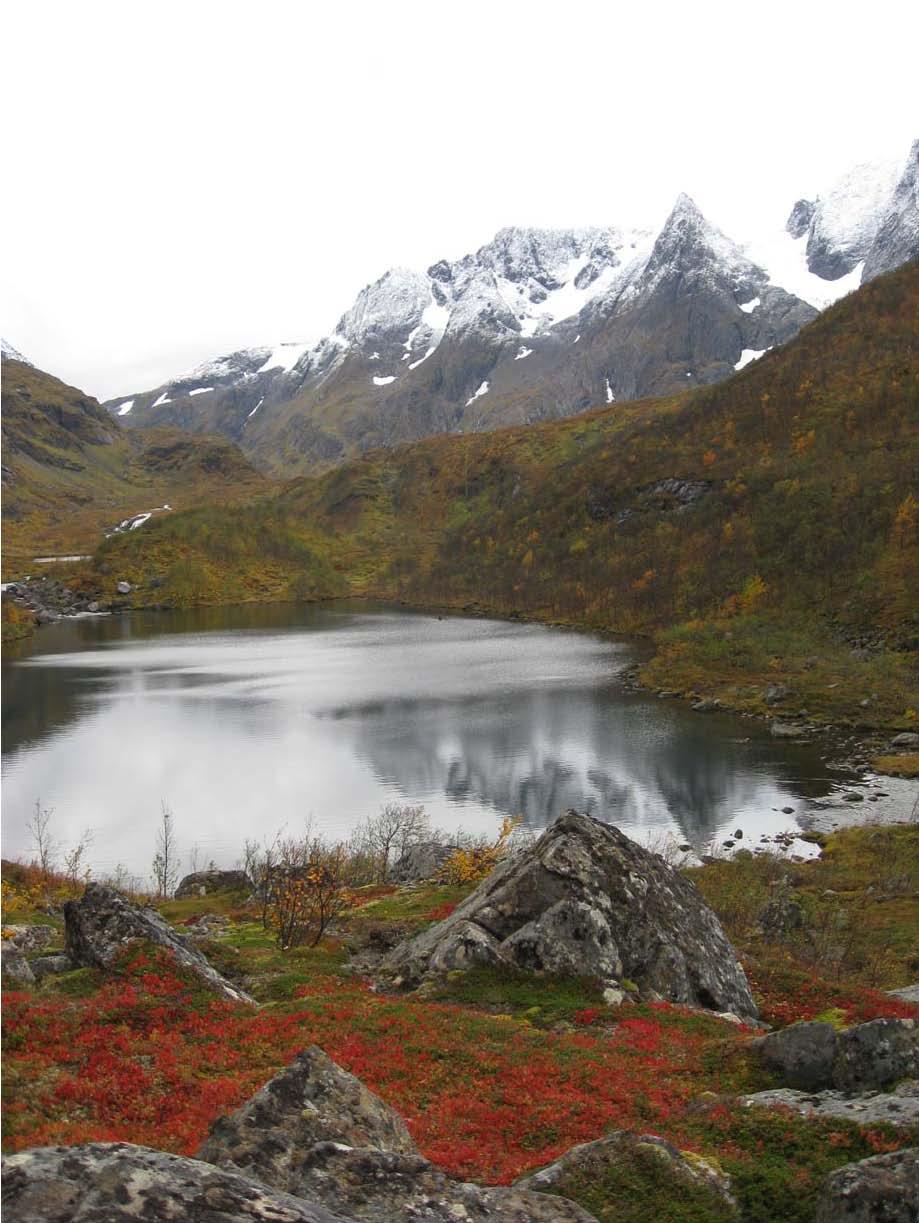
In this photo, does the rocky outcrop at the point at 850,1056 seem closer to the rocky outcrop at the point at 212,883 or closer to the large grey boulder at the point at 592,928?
the large grey boulder at the point at 592,928

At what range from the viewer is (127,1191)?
7.74 m

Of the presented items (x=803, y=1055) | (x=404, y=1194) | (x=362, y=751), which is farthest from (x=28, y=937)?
(x=362, y=751)

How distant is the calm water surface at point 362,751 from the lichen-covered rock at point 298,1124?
4495 centimetres

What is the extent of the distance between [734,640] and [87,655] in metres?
95.1

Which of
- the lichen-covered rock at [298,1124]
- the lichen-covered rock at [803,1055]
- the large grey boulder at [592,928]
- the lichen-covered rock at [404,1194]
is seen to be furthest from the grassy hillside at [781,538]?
the lichen-covered rock at [404,1194]

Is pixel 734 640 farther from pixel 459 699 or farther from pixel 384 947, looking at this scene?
pixel 384 947

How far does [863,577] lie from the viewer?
395 ft

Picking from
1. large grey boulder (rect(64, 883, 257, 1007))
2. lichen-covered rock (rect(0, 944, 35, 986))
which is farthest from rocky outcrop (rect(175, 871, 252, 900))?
lichen-covered rock (rect(0, 944, 35, 986))

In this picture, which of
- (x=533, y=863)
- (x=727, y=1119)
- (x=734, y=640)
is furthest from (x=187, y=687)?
(x=727, y=1119)

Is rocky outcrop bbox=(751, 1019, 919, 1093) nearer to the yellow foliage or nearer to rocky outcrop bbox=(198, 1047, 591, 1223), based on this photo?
rocky outcrop bbox=(198, 1047, 591, 1223)

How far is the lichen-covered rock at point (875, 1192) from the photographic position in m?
9.77

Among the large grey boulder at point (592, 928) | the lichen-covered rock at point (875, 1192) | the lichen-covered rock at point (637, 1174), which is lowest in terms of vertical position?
the large grey boulder at point (592, 928)

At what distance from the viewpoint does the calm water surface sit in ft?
206

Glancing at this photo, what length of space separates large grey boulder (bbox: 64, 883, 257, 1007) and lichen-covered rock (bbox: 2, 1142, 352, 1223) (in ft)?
44.3
